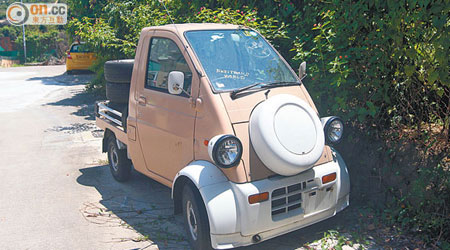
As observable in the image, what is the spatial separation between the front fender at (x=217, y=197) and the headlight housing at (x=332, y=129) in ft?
4.04

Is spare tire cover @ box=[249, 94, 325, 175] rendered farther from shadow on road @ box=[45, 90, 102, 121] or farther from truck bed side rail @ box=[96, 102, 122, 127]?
shadow on road @ box=[45, 90, 102, 121]

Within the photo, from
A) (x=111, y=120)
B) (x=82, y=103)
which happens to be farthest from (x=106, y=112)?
(x=82, y=103)

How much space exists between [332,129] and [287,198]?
3.15ft

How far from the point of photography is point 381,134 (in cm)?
597

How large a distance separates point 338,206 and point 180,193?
1.65m

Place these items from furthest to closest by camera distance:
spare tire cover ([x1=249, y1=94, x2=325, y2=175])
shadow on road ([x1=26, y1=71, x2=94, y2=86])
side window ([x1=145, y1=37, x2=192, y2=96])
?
shadow on road ([x1=26, y1=71, x2=94, y2=86]) < side window ([x1=145, y1=37, x2=192, y2=96]) < spare tire cover ([x1=249, y1=94, x2=325, y2=175])

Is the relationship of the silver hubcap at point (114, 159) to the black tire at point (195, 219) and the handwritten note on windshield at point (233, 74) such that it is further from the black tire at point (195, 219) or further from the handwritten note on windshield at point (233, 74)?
the handwritten note on windshield at point (233, 74)

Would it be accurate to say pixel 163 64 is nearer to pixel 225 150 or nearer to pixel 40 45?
pixel 225 150

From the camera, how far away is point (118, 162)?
24.0 feet

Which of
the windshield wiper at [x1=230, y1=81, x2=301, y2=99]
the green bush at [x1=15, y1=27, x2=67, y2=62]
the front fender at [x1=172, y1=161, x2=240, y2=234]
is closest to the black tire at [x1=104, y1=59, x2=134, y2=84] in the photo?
the windshield wiper at [x1=230, y1=81, x2=301, y2=99]

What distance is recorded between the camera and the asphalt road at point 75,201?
5.40m

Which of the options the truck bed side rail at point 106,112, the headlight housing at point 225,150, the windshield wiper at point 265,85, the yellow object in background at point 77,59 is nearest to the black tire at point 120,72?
the truck bed side rail at point 106,112

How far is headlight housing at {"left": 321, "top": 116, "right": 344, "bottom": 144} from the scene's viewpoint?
510cm

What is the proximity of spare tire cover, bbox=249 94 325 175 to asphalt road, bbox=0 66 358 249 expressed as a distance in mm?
1025
